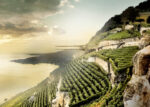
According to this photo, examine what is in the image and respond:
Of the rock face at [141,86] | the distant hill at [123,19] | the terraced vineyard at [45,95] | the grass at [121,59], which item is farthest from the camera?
the distant hill at [123,19]

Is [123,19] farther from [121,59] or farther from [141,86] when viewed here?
[141,86]

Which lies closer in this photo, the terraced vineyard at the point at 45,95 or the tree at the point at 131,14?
the terraced vineyard at the point at 45,95

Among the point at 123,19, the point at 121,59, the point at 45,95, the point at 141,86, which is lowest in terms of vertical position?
the point at 45,95

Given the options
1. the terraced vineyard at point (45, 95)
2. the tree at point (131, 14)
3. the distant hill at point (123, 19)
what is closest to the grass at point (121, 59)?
the terraced vineyard at point (45, 95)

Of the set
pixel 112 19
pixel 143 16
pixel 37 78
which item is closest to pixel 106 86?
Result: pixel 143 16

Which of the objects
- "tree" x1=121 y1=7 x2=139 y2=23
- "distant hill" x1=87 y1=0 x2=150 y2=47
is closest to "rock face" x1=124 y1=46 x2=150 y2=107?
"distant hill" x1=87 y1=0 x2=150 y2=47

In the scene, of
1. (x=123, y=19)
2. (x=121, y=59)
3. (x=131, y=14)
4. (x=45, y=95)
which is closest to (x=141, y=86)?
(x=121, y=59)

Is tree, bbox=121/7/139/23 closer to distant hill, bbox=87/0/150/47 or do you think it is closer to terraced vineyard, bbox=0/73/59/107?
distant hill, bbox=87/0/150/47

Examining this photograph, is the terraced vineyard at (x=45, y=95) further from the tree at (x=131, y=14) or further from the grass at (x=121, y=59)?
the tree at (x=131, y=14)

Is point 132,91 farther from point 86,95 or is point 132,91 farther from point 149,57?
point 86,95
